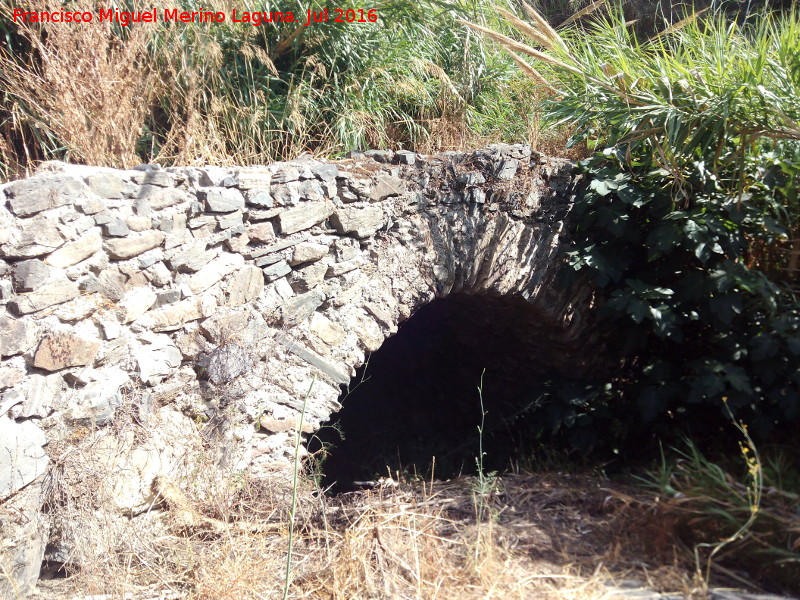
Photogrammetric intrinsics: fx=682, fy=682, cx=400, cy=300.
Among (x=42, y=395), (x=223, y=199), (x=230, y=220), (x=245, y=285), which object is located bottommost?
(x=42, y=395)

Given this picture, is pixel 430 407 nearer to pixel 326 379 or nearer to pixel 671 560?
pixel 326 379

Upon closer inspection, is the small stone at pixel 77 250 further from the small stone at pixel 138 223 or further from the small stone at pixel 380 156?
the small stone at pixel 380 156

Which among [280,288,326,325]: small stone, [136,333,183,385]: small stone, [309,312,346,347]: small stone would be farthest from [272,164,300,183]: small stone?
[136,333,183,385]: small stone

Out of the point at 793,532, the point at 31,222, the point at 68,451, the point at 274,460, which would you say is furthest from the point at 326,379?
the point at 793,532

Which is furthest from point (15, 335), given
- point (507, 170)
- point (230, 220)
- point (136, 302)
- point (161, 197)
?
point (507, 170)

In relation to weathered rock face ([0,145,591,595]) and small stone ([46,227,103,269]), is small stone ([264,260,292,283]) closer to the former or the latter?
weathered rock face ([0,145,591,595])

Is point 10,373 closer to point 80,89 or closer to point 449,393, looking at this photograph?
point 80,89

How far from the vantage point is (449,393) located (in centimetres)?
593

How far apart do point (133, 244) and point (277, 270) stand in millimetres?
749

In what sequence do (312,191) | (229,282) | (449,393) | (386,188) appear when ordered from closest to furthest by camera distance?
1. (229,282)
2. (312,191)
3. (386,188)
4. (449,393)

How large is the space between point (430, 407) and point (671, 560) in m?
3.36

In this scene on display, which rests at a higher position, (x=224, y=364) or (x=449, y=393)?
(x=224, y=364)

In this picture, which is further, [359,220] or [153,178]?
[359,220]

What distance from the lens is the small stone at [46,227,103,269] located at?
8.64 feet
